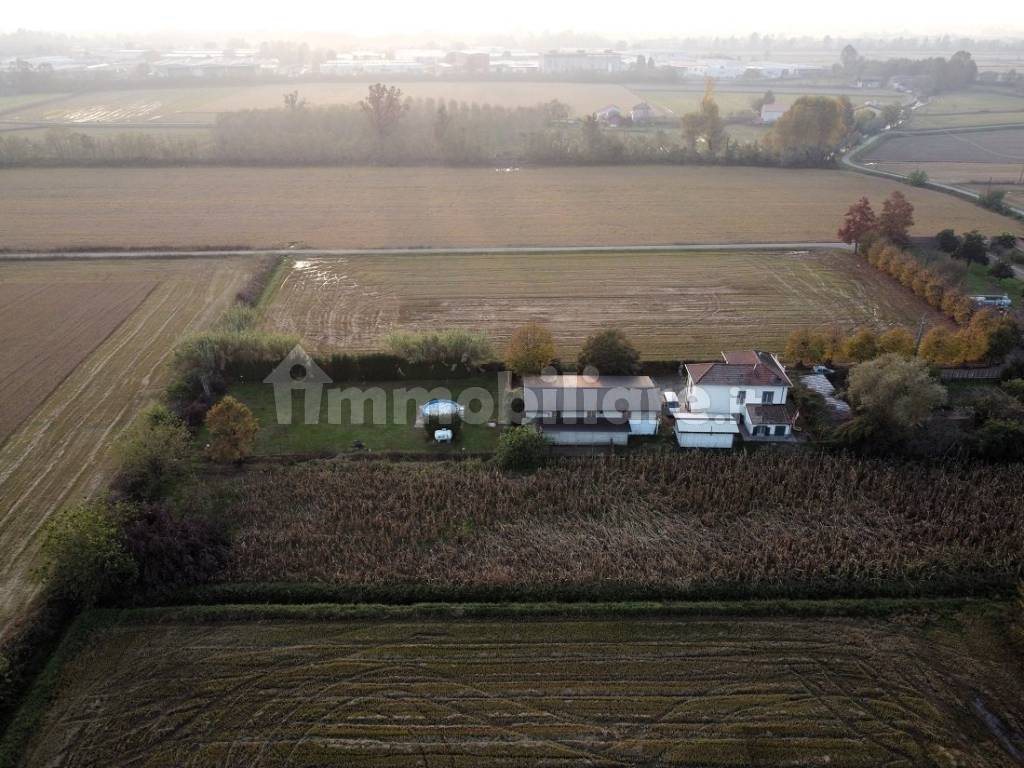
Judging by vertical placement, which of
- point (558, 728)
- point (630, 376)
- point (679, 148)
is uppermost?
point (679, 148)

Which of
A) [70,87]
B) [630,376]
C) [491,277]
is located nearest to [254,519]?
[630,376]

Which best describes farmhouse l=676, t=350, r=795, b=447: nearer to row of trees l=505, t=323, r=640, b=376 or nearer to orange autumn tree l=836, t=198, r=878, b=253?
row of trees l=505, t=323, r=640, b=376

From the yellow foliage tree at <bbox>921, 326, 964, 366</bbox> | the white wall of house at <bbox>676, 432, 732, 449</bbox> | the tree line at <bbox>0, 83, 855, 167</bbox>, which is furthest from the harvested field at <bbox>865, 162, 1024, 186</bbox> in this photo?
the white wall of house at <bbox>676, 432, 732, 449</bbox>

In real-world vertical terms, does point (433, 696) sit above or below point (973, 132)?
below

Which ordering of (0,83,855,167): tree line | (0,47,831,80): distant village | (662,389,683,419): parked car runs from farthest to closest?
(0,47,831,80): distant village < (0,83,855,167): tree line < (662,389,683,419): parked car

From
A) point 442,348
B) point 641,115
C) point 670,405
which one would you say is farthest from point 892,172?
point 442,348

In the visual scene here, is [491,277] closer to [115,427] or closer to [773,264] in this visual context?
[773,264]

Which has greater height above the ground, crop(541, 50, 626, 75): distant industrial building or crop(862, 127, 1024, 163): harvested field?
crop(541, 50, 626, 75): distant industrial building
